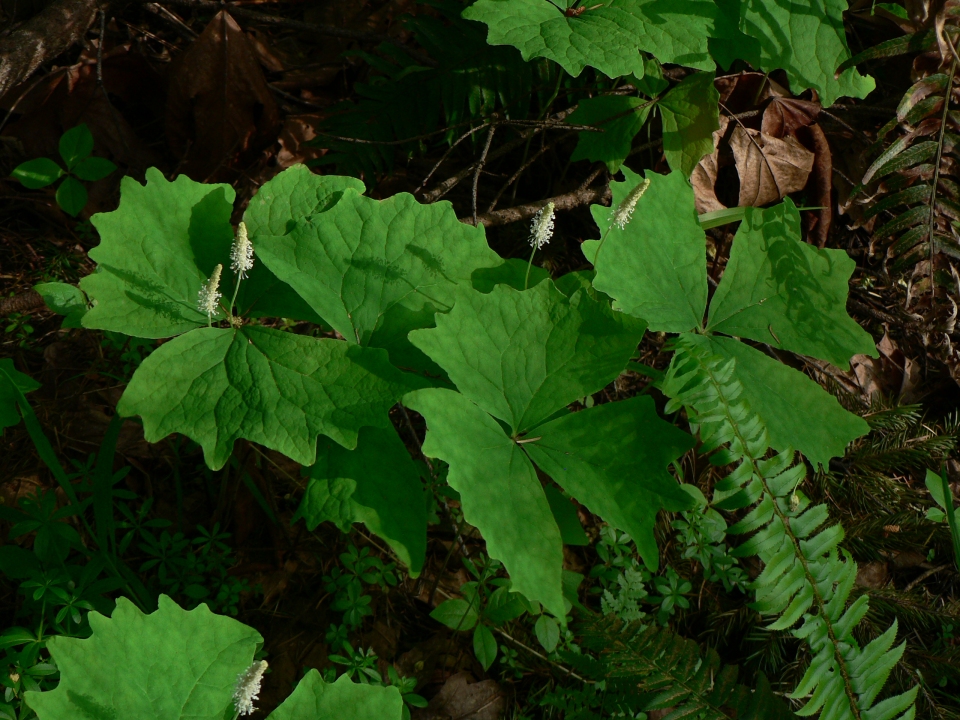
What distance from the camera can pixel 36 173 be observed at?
256 centimetres

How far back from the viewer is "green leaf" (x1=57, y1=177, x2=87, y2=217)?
2582 millimetres

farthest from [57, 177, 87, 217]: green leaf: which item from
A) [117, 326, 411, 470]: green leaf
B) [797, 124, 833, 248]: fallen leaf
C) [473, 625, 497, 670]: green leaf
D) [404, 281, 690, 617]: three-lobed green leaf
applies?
[797, 124, 833, 248]: fallen leaf

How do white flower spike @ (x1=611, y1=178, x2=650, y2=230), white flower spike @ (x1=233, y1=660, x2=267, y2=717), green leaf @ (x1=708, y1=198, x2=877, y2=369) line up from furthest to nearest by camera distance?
green leaf @ (x1=708, y1=198, x2=877, y2=369) → white flower spike @ (x1=611, y1=178, x2=650, y2=230) → white flower spike @ (x1=233, y1=660, x2=267, y2=717)

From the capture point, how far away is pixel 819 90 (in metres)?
2.50

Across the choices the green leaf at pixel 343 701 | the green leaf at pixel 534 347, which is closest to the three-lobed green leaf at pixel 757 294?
the green leaf at pixel 534 347

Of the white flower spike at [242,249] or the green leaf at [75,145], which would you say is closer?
the white flower spike at [242,249]

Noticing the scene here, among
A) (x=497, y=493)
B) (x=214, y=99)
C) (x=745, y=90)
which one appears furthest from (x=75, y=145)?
(x=745, y=90)

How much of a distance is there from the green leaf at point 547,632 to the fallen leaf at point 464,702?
0.20 metres

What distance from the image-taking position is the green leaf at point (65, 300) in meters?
2.00

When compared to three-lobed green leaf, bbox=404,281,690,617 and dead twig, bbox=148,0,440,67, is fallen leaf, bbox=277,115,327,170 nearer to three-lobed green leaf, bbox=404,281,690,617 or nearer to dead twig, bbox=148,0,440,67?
dead twig, bbox=148,0,440,67

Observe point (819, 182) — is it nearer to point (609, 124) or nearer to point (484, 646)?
point (609, 124)

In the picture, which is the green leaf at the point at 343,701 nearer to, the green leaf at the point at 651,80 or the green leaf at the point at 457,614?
the green leaf at the point at 457,614

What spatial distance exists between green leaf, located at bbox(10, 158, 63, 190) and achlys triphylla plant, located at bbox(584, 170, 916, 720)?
6.18ft

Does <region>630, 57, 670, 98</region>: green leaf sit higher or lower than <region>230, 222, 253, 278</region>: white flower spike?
higher
